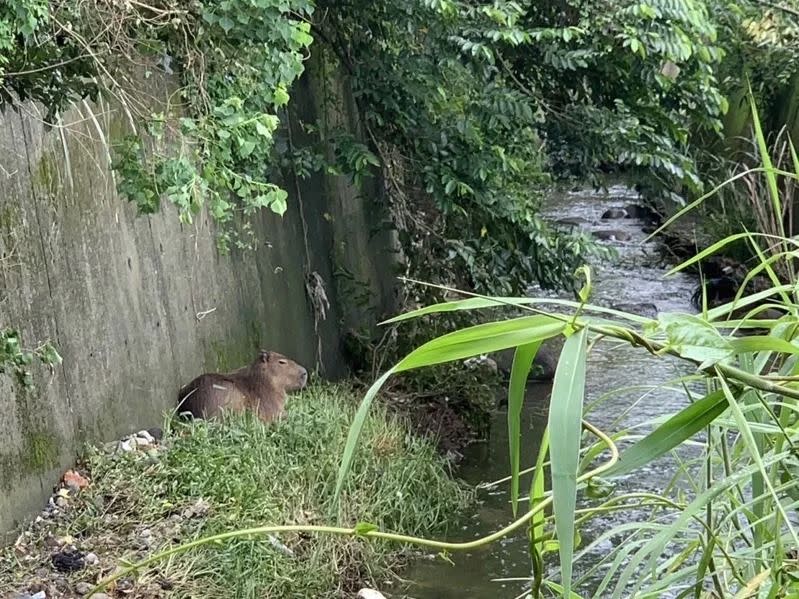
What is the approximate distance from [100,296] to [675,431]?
130 inches

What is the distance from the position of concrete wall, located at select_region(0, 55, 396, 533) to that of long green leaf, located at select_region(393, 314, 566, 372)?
7.83 feet

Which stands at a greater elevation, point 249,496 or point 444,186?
point 444,186

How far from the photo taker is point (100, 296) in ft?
13.1

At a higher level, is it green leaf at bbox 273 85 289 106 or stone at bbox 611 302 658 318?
green leaf at bbox 273 85 289 106

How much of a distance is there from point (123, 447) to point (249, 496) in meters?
0.61

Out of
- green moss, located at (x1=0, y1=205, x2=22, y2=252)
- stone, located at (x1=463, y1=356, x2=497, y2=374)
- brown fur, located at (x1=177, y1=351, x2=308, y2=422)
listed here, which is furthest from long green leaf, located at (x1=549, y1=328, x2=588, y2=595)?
stone, located at (x1=463, y1=356, x2=497, y2=374)

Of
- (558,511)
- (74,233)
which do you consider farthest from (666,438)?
(74,233)

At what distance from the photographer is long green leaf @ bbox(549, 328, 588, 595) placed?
3.02 ft

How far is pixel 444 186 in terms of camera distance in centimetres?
549

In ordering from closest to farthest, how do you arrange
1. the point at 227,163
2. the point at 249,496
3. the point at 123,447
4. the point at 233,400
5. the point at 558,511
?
1. the point at 558,511
2. the point at 227,163
3. the point at 249,496
4. the point at 123,447
5. the point at 233,400

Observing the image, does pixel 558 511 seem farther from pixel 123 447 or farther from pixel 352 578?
pixel 123 447

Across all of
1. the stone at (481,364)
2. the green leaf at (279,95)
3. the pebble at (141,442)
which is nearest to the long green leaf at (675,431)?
the green leaf at (279,95)

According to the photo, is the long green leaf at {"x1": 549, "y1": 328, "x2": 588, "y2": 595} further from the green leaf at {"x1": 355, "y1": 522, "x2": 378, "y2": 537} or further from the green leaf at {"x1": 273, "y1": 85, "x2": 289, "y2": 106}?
the green leaf at {"x1": 273, "y1": 85, "x2": 289, "y2": 106}

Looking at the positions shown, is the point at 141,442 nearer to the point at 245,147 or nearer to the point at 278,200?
the point at 278,200
